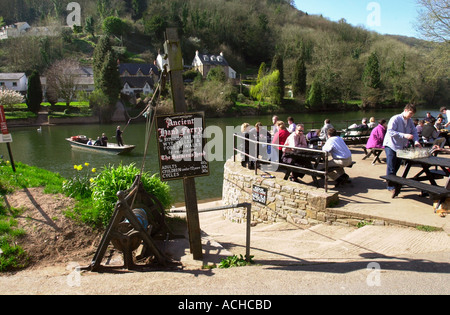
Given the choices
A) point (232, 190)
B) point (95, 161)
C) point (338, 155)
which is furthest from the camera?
point (95, 161)

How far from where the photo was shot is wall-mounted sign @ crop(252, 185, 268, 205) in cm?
901

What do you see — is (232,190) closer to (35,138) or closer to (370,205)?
(370,205)

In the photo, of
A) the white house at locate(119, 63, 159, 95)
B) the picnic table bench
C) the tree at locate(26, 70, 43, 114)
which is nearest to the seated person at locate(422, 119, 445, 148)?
the picnic table bench

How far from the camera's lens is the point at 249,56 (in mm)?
99250

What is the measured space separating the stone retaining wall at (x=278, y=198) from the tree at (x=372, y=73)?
2302 inches

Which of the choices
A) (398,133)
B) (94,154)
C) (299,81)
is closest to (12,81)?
(94,154)

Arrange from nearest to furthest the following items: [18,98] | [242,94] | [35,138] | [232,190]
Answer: [232,190] < [35,138] < [18,98] < [242,94]

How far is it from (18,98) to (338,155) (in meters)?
55.9

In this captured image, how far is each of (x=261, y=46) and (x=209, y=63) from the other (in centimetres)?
2220

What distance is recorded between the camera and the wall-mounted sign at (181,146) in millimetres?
5051

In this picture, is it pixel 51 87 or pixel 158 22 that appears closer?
pixel 51 87

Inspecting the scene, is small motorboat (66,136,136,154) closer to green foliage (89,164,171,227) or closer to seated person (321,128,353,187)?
green foliage (89,164,171,227)

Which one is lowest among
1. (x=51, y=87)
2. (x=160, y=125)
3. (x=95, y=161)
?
(x=95, y=161)

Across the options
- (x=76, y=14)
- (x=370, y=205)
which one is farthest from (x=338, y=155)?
(x=76, y=14)
